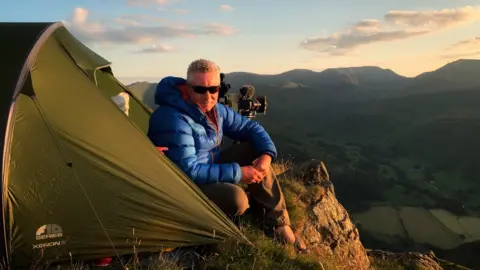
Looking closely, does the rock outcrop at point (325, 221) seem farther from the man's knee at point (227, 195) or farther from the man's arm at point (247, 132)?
the man's knee at point (227, 195)

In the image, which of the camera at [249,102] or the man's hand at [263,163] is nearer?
the man's hand at [263,163]

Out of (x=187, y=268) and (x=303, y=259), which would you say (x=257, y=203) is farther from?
(x=187, y=268)

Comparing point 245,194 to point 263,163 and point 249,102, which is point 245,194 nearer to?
point 263,163

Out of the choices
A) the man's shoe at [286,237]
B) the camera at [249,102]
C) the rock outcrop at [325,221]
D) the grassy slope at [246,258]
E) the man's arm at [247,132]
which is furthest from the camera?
the rock outcrop at [325,221]

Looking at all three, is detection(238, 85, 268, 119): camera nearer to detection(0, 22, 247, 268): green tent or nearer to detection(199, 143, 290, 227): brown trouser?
detection(199, 143, 290, 227): brown trouser

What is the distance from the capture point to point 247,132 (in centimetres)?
658

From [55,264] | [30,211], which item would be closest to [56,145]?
[30,211]

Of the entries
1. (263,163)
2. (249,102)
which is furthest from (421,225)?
(263,163)

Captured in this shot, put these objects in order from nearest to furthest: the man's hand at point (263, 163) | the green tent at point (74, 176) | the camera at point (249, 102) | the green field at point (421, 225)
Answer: the green tent at point (74, 176), the man's hand at point (263, 163), the camera at point (249, 102), the green field at point (421, 225)

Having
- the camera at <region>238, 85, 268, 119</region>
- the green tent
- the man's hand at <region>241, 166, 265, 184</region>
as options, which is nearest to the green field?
the camera at <region>238, 85, 268, 119</region>

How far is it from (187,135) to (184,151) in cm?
20

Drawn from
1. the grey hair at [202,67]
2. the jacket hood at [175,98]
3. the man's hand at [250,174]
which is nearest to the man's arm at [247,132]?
the man's hand at [250,174]

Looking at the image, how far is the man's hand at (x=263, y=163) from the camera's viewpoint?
579 centimetres

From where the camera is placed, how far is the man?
5500mm
